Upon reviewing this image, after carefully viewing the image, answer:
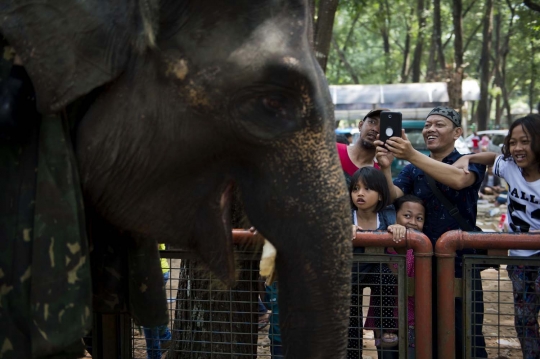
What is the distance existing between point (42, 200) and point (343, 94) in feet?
85.0

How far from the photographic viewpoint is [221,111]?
5.84 ft

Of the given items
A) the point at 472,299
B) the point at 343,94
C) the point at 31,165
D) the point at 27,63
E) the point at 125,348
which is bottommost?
the point at 125,348

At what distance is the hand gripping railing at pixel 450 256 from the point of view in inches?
144

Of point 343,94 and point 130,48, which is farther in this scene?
point 343,94

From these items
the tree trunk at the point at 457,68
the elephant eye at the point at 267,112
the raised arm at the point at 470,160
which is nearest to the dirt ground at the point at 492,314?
the raised arm at the point at 470,160

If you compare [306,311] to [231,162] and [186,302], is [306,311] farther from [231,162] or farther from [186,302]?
[186,302]

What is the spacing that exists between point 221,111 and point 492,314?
2661 millimetres

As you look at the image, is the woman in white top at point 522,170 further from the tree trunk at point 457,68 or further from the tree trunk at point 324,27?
the tree trunk at point 457,68

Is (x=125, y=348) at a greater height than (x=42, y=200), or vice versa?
(x=42, y=200)

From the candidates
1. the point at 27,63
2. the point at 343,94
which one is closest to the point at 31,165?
the point at 27,63

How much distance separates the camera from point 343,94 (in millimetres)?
27203

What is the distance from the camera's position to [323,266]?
177 cm

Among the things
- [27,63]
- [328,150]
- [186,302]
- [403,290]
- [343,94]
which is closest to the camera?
[27,63]

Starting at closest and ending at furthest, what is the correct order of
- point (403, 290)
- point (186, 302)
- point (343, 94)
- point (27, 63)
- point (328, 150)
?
point (27, 63)
point (328, 150)
point (403, 290)
point (186, 302)
point (343, 94)
